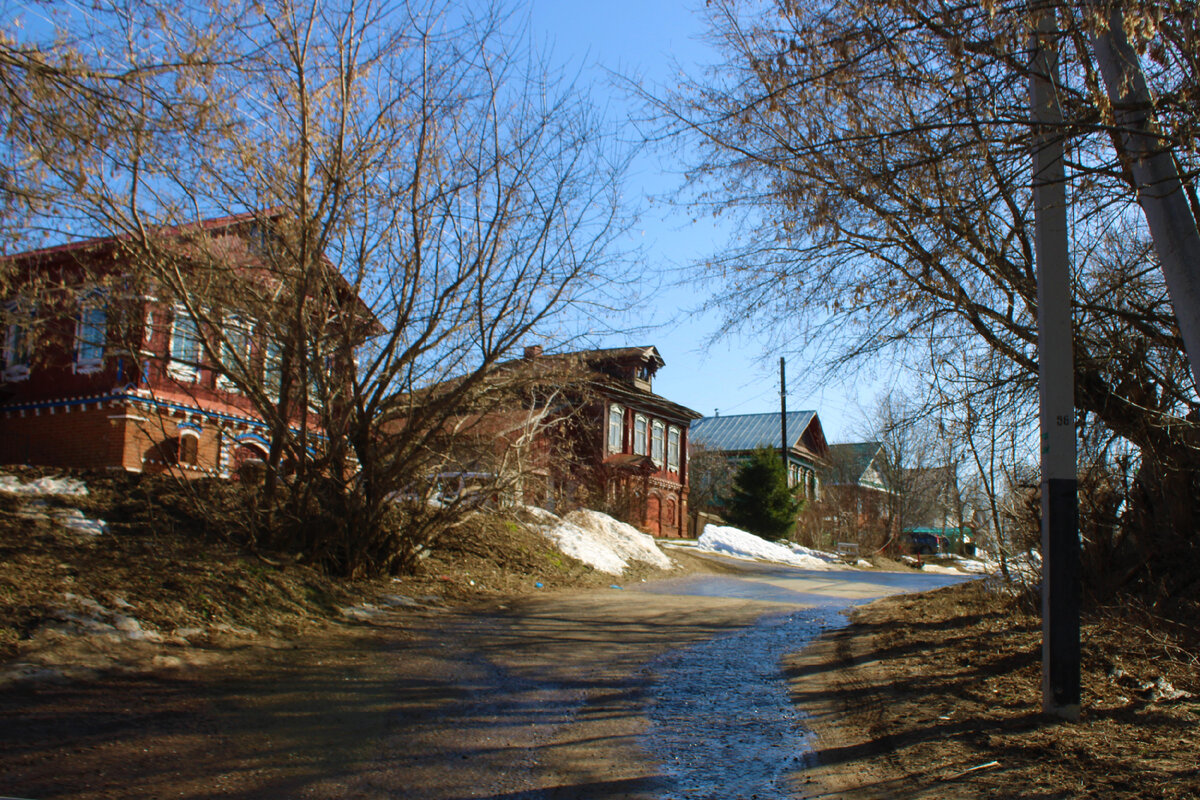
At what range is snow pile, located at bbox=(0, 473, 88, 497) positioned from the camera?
438 inches

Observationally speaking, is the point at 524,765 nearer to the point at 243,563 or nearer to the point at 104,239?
the point at 243,563

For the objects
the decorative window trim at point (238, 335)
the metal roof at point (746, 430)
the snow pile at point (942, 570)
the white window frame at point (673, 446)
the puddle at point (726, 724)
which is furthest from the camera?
the metal roof at point (746, 430)

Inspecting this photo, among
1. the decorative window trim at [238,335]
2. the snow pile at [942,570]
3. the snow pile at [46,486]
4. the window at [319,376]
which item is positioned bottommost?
the snow pile at [942,570]

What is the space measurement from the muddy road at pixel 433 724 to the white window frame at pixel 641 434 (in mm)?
30773

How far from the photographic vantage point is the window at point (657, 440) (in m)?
41.4

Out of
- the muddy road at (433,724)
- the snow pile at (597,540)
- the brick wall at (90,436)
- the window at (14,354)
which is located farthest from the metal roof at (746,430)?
the muddy road at (433,724)

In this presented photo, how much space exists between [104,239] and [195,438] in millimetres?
11000

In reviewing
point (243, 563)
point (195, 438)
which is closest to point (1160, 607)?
point (243, 563)

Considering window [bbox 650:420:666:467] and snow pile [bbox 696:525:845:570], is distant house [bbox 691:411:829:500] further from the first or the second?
snow pile [bbox 696:525:845:570]

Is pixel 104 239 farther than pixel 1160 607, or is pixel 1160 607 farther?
pixel 104 239

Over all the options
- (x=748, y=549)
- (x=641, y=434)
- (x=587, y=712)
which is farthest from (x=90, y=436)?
(x=641, y=434)

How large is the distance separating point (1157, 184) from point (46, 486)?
487 inches

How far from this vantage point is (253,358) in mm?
11602

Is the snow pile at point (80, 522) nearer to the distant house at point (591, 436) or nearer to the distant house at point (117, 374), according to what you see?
the distant house at point (117, 374)
